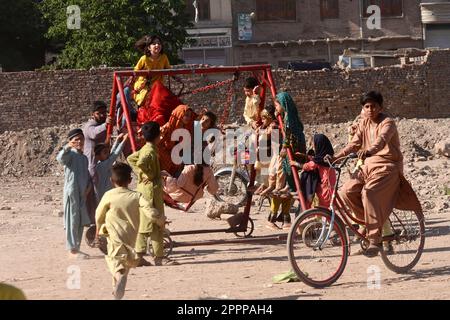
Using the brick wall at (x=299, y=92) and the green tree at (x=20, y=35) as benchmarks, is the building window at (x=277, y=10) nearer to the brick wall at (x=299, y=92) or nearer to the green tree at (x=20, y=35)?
the green tree at (x=20, y=35)

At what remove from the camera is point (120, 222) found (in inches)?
391

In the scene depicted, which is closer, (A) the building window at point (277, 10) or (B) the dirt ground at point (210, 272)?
(B) the dirt ground at point (210, 272)

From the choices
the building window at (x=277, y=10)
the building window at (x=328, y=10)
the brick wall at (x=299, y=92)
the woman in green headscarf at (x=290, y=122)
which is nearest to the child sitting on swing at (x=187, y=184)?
the woman in green headscarf at (x=290, y=122)

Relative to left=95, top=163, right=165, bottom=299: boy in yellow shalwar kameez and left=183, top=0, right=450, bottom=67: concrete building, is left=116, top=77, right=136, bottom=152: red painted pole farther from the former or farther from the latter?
left=183, top=0, right=450, bottom=67: concrete building

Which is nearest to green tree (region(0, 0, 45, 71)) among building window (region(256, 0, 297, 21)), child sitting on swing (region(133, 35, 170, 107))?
building window (region(256, 0, 297, 21))

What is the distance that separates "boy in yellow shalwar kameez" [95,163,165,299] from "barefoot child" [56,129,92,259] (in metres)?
2.92

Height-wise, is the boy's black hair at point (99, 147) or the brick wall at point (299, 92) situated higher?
the brick wall at point (299, 92)

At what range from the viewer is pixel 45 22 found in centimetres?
4253

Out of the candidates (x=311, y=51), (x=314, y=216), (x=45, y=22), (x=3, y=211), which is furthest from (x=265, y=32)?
(x=314, y=216)

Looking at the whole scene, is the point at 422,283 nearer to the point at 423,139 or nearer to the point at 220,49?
the point at 423,139

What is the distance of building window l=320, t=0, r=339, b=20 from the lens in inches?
1978

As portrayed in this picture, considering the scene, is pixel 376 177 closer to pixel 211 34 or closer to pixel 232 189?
pixel 232 189

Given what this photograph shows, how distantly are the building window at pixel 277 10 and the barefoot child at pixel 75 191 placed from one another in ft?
123

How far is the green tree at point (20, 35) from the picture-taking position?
41656 millimetres
